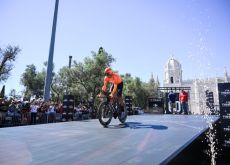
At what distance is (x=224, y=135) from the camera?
7.20 meters

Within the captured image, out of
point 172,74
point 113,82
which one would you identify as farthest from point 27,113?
point 172,74

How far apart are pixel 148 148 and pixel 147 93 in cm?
6362

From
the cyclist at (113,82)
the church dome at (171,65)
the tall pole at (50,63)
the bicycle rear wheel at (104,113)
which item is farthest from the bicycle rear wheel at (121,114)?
the church dome at (171,65)

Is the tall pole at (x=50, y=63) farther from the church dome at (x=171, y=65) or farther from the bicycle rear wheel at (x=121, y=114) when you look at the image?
the church dome at (x=171, y=65)

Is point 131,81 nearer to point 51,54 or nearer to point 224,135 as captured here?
point 51,54

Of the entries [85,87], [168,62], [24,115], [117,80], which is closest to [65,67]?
[85,87]

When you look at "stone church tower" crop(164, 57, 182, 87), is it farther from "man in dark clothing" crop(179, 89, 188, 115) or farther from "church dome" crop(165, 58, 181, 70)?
"man in dark clothing" crop(179, 89, 188, 115)

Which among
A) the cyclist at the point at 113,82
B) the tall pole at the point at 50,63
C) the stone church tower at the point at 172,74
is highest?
the stone church tower at the point at 172,74

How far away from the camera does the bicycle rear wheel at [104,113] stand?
6.71 metres

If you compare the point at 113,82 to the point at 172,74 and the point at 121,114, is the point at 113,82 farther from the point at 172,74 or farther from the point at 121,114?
the point at 172,74

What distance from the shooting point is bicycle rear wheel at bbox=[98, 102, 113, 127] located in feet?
22.0

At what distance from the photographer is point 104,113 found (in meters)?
6.83

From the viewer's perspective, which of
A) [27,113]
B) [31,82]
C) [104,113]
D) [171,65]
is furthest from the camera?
[171,65]

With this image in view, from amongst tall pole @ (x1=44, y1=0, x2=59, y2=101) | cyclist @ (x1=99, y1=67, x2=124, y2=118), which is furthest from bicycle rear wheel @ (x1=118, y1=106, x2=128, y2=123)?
tall pole @ (x1=44, y1=0, x2=59, y2=101)
